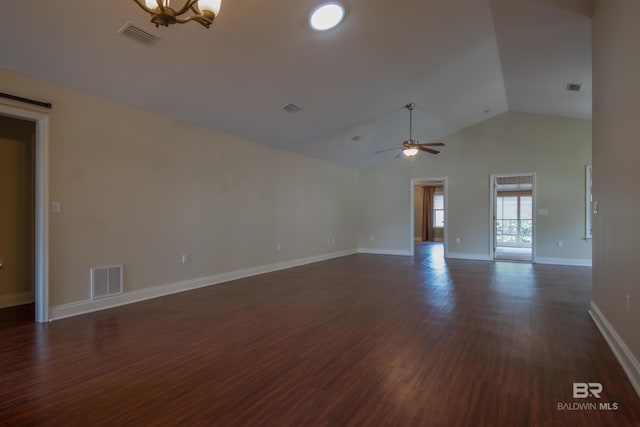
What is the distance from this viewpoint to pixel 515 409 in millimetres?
1951

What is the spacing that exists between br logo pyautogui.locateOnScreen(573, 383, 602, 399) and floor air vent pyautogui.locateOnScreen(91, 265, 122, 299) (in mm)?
4684

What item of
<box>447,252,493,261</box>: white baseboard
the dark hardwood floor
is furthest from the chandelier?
<box>447,252,493,261</box>: white baseboard

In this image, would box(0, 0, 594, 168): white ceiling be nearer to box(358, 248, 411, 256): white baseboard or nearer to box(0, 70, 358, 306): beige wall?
box(0, 70, 358, 306): beige wall

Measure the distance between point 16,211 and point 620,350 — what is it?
265 inches

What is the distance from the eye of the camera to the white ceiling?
3.09 m

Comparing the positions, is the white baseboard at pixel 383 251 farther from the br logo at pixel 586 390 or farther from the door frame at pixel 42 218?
the door frame at pixel 42 218

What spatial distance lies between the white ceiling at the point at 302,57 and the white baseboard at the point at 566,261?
3.40 meters

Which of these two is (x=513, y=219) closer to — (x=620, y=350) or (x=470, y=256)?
(x=470, y=256)

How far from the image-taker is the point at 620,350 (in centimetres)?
260

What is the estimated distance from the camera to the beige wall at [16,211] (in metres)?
4.22

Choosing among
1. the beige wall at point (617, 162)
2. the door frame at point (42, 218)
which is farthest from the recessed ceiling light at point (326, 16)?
the door frame at point (42, 218)

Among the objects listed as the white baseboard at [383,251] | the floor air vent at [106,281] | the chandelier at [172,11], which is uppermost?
the chandelier at [172,11]

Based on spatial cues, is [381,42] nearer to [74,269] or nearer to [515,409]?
[515,409]

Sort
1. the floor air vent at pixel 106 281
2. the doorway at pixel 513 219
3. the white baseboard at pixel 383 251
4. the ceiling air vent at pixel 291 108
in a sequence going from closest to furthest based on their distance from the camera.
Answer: the floor air vent at pixel 106 281
the ceiling air vent at pixel 291 108
the doorway at pixel 513 219
the white baseboard at pixel 383 251
